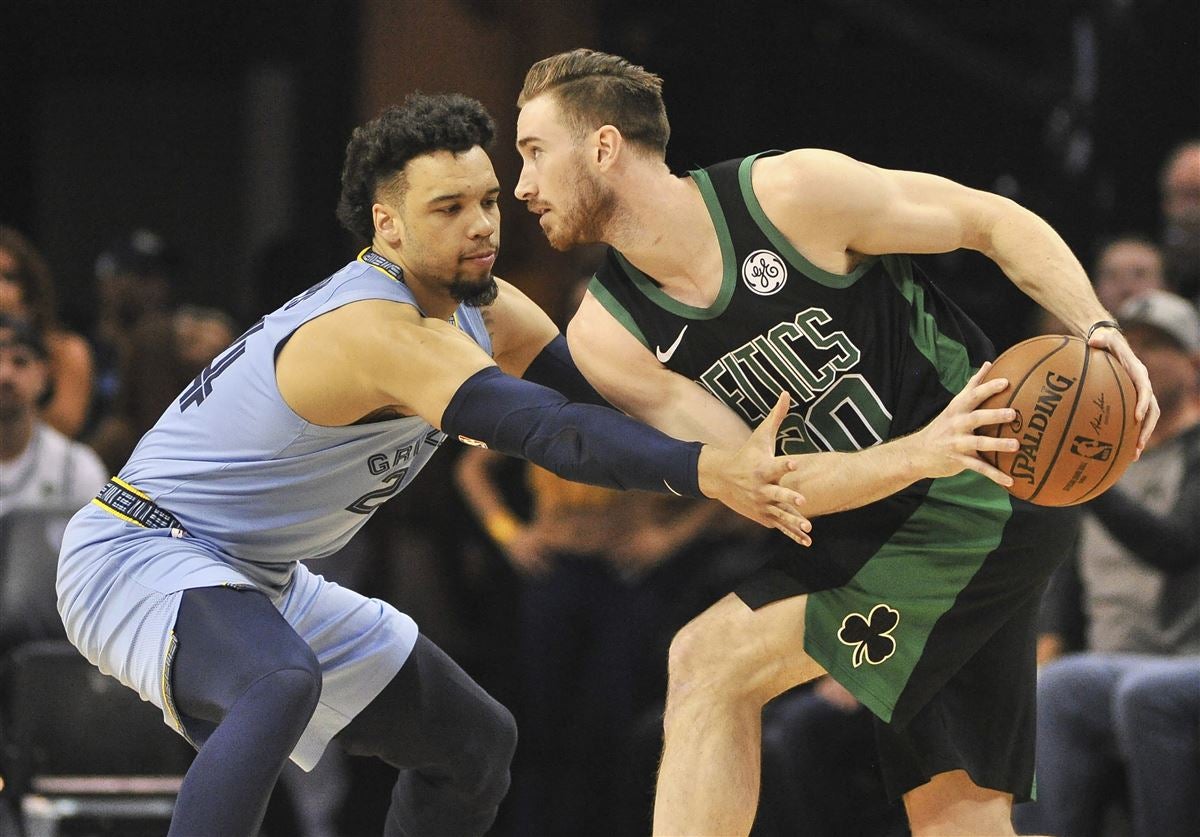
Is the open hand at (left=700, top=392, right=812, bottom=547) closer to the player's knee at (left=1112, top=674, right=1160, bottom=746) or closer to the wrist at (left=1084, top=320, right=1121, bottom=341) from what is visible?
the wrist at (left=1084, top=320, right=1121, bottom=341)

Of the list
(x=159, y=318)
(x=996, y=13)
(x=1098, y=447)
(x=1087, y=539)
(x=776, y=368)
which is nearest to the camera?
(x=1098, y=447)

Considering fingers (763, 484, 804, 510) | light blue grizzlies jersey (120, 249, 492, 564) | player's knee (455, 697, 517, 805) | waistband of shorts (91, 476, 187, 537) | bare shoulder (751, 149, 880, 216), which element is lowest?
player's knee (455, 697, 517, 805)

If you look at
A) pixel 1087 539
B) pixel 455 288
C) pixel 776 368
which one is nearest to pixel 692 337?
pixel 776 368

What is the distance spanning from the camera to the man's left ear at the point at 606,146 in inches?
154

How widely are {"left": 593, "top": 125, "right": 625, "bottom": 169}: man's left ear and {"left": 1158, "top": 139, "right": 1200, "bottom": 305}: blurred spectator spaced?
3.58 m

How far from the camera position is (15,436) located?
6258 mm

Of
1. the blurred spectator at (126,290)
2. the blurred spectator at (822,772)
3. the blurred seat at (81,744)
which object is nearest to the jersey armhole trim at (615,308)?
the blurred spectator at (822,772)

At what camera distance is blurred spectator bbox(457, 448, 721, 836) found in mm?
6414

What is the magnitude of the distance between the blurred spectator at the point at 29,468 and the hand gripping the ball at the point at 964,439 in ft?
11.9

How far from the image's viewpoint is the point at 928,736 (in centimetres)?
405

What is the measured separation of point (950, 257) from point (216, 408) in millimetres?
3872

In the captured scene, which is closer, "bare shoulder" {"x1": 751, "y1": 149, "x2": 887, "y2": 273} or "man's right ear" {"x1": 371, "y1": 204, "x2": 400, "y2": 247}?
"bare shoulder" {"x1": 751, "y1": 149, "x2": 887, "y2": 273}

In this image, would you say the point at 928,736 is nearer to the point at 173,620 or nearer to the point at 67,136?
the point at 173,620

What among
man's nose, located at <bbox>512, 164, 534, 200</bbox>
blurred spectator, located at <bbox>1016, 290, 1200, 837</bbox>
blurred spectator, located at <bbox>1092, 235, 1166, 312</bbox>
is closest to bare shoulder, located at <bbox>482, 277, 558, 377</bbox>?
man's nose, located at <bbox>512, 164, 534, 200</bbox>
